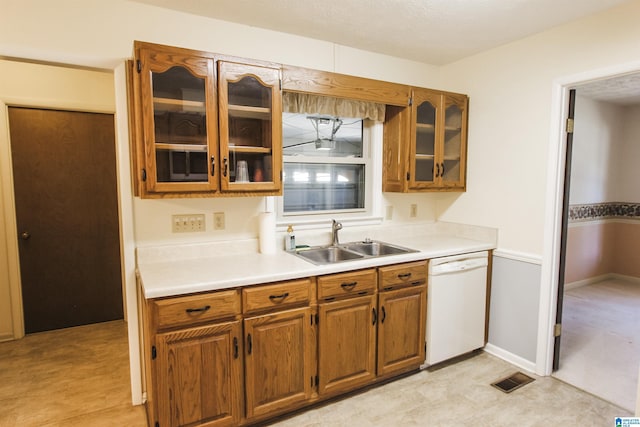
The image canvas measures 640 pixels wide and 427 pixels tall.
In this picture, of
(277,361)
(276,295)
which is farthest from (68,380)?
(276,295)

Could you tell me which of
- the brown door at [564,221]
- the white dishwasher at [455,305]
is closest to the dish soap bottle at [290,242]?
the white dishwasher at [455,305]

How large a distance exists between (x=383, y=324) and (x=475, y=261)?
0.95 m

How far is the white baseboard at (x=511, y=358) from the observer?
9.09ft

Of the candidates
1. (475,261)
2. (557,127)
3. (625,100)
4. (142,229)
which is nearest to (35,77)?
(142,229)

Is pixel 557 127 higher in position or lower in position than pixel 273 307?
higher

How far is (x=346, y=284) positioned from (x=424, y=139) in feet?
4.73

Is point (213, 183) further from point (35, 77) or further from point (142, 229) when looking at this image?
point (35, 77)

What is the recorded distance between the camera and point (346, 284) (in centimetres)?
230

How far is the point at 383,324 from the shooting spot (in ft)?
8.16

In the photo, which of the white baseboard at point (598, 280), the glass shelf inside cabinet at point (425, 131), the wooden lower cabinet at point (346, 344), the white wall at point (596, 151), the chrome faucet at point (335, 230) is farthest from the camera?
the white baseboard at point (598, 280)

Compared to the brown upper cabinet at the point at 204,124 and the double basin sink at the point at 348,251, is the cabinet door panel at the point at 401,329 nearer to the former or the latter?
the double basin sink at the point at 348,251

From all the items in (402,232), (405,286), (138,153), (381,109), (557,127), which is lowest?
(405,286)

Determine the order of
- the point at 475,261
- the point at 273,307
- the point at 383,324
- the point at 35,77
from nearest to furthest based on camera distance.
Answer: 1. the point at 273,307
2. the point at 383,324
3. the point at 475,261
4. the point at 35,77

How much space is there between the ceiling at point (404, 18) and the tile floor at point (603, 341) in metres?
2.07
